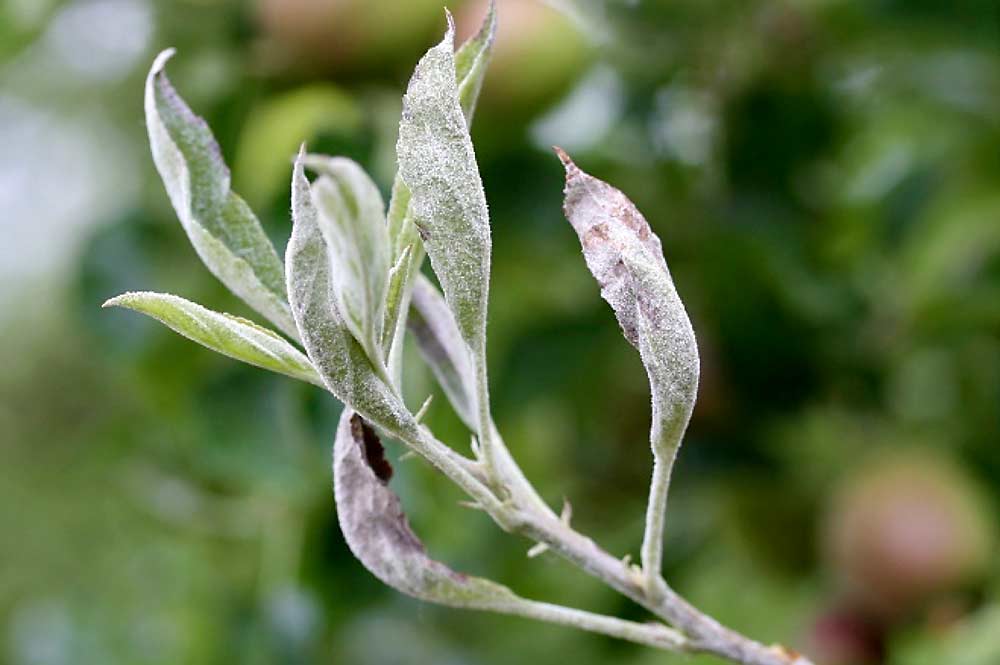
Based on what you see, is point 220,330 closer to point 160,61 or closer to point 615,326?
point 160,61

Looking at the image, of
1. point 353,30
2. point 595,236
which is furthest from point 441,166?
point 353,30

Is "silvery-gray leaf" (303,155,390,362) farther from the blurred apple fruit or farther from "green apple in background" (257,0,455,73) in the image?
the blurred apple fruit

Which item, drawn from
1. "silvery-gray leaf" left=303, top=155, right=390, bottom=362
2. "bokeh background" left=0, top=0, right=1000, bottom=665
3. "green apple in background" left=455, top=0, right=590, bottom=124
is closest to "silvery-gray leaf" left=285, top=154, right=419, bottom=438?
"silvery-gray leaf" left=303, top=155, right=390, bottom=362

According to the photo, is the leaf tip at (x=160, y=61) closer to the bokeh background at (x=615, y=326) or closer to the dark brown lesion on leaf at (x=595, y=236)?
the dark brown lesion on leaf at (x=595, y=236)

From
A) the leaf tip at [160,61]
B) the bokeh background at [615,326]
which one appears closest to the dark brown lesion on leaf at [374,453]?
the leaf tip at [160,61]

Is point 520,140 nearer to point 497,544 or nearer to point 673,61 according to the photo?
point 673,61
